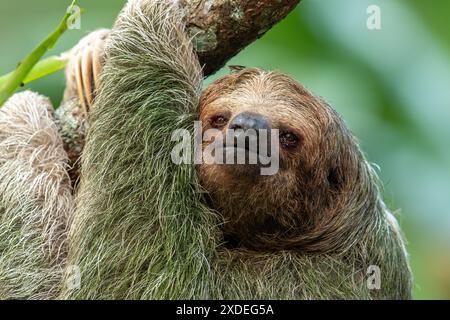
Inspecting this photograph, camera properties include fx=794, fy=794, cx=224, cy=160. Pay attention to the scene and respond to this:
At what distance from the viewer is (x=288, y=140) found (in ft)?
19.5

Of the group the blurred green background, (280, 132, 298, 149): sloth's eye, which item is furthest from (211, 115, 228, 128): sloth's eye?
→ the blurred green background

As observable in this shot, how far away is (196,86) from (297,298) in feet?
6.08

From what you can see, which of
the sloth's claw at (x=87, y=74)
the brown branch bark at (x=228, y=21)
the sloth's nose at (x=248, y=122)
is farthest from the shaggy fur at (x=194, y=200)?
the sloth's claw at (x=87, y=74)

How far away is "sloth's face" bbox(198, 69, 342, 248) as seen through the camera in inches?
224

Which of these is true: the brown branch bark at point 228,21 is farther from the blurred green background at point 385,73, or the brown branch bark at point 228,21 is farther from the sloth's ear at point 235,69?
the blurred green background at point 385,73

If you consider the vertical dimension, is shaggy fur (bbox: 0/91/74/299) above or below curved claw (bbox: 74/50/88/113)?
below

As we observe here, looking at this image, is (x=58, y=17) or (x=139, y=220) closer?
(x=139, y=220)

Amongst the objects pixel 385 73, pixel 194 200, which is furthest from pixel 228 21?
pixel 385 73

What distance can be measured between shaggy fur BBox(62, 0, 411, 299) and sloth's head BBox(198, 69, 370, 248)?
0.01 metres

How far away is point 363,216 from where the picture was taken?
20.9ft

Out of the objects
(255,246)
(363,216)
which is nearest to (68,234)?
(255,246)

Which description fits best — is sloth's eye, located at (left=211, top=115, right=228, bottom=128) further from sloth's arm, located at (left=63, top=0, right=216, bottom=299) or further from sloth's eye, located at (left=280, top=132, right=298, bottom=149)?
sloth's eye, located at (left=280, top=132, right=298, bottom=149)

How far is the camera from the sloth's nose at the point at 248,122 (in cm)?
551

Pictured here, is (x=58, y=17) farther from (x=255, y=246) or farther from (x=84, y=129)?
(x=255, y=246)
